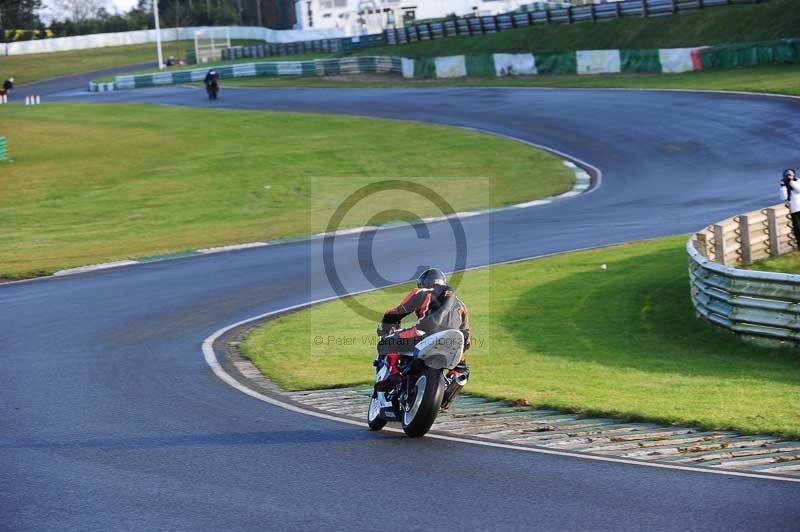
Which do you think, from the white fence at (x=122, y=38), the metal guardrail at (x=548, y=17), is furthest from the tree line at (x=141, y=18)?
the metal guardrail at (x=548, y=17)

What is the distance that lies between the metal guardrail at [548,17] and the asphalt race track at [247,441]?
33.9m

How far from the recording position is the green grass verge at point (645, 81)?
4800 cm

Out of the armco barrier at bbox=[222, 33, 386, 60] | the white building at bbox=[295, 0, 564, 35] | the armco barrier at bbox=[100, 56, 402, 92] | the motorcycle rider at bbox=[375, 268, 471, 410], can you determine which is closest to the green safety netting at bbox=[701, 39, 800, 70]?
the armco barrier at bbox=[100, 56, 402, 92]

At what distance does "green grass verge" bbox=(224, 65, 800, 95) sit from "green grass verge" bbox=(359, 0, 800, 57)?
367 centimetres

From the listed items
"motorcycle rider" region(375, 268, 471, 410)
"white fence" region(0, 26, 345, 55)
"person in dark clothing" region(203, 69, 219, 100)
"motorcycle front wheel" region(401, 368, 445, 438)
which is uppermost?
"white fence" region(0, 26, 345, 55)

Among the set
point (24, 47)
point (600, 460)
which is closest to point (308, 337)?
point (600, 460)

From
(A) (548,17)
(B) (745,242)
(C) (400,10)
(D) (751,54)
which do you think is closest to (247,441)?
(B) (745,242)

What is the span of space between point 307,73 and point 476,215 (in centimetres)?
4891

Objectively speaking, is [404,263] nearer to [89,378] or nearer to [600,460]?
[89,378]

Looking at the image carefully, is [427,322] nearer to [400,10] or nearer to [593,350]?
[593,350]

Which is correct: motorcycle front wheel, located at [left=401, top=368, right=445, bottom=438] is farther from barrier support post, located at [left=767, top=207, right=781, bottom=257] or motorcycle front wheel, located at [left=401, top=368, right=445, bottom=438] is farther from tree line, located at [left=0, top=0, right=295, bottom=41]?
tree line, located at [left=0, top=0, right=295, bottom=41]

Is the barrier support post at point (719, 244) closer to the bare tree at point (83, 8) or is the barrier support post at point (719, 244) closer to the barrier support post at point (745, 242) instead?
the barrier support post at point (745, 242)

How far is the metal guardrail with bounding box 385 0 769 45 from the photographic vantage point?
62.5 m

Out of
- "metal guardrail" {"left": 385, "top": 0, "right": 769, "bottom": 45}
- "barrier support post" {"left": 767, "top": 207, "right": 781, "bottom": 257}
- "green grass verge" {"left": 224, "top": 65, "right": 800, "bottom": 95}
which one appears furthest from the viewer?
"metal guardrail" {"left": 385, "top": 0, "right": 769, "bottom": 45}
